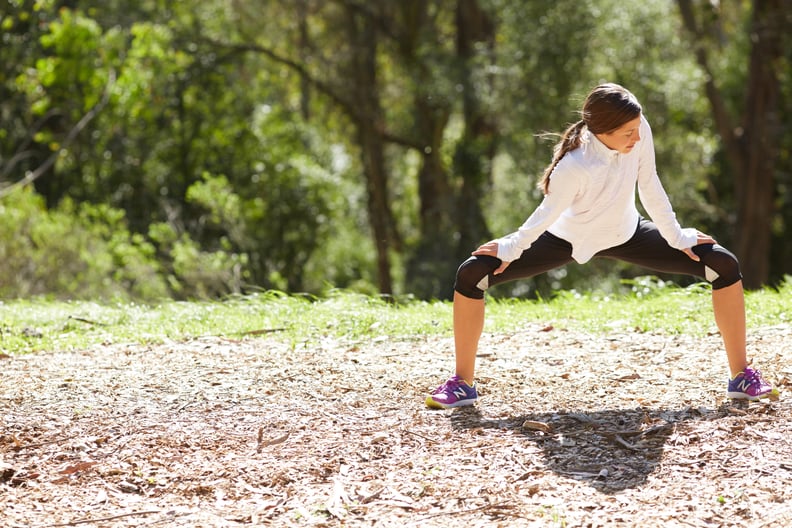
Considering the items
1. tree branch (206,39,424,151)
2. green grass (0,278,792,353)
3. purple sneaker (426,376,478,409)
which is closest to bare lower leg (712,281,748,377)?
purple sneaker (426,376,478,409)

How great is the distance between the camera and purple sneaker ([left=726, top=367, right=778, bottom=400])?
458cm

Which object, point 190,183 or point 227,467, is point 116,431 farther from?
point 190,183

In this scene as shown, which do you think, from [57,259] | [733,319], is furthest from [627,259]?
[57,259]

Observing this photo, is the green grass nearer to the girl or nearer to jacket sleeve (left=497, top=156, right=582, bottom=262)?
the girl

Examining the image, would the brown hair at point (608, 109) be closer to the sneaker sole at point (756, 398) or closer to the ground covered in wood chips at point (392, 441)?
the ground covered in wood chips at point (392, 441)

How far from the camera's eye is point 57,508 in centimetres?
381

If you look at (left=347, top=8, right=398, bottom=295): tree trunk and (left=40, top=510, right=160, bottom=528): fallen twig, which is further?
(left=347, top=8, right=398, bottom=295): tree trunk

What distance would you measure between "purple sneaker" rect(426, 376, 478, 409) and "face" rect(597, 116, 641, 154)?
1323mm

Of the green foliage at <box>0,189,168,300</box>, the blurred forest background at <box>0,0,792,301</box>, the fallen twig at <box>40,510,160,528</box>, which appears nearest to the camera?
the fallen twig at <box>40,510,160,528</box>

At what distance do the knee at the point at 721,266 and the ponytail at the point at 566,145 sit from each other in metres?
0.79

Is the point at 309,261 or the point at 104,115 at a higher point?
the point at 104,115

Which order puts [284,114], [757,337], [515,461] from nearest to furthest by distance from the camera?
[515,461]
[757,337]
[284,114]

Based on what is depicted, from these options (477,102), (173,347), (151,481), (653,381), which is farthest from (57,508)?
(477,102)

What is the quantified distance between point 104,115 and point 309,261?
4.77 metres
